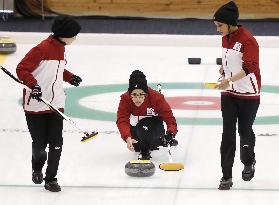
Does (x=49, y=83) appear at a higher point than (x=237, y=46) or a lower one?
lower

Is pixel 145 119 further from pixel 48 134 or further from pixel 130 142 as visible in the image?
pixel 48 134

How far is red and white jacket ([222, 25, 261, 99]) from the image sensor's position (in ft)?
20.6

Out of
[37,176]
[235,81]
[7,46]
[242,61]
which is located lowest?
[7,46]

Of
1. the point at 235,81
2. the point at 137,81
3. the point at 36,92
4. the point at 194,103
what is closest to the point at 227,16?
the point at 235,81

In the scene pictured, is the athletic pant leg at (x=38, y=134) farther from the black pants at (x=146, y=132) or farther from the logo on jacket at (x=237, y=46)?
the logo on jacket at (x=237, y=46)

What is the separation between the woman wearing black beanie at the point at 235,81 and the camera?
6.28 metres

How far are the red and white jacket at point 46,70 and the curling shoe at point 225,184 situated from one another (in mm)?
1097

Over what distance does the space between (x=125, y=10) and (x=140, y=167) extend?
10038 mm

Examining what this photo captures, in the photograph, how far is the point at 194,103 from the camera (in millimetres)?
9992

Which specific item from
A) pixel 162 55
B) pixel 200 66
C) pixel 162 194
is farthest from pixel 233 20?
pixel 162 55

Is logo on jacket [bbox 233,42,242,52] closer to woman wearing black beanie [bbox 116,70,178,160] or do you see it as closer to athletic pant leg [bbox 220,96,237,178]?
athletic pant leg [bbox 220,96,237,178]

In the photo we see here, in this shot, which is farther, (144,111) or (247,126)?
(144,111)

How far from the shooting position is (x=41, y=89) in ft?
20.4

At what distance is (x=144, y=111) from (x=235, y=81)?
3.68 ft
